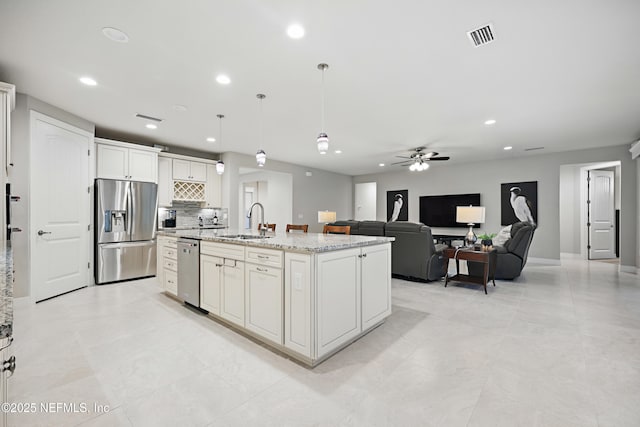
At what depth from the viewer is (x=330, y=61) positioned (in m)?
2.64

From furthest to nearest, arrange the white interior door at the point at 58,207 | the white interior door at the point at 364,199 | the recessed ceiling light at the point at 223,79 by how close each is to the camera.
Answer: the white interior door at the point at 364,199
the white interior door at the point at 58,207
the recessed ceiling light at the point at 223,79

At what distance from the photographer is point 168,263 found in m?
3.78

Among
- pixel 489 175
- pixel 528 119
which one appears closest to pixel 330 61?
pixel 528 119

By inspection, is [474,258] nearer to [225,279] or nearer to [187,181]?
[225,279]

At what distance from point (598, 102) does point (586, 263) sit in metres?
4.92

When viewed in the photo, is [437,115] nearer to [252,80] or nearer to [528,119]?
[528,119]

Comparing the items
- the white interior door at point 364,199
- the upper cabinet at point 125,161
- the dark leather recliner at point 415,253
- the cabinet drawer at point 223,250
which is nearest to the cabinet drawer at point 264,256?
the cabinet drawer at point 223,250

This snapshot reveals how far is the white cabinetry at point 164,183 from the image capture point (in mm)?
5500

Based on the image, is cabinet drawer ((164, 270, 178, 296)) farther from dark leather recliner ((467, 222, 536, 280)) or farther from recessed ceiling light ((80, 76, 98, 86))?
dark leather recliner ((467, 222, 536, 280))

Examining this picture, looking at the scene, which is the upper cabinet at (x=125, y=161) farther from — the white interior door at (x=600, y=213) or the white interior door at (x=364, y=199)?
the white interior door at (x=600, y=213)

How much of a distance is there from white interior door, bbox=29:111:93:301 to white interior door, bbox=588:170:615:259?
11093 mm

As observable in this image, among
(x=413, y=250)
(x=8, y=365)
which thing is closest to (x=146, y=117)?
(x=8, y=365)

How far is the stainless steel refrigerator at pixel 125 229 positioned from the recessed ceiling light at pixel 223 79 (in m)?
2.83

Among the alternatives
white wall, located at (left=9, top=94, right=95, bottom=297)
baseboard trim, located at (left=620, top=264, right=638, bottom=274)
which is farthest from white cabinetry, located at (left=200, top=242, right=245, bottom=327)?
baseboard trim, located at (left=620, top=264, right=638, bottom=274)
